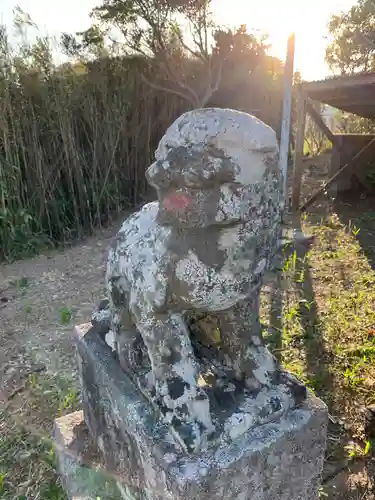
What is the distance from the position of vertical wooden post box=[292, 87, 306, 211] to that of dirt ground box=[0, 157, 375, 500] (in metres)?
0.86

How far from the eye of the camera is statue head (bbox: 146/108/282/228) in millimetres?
807

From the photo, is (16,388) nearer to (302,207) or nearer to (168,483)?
(168,483)

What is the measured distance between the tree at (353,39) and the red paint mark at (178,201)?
1022cm

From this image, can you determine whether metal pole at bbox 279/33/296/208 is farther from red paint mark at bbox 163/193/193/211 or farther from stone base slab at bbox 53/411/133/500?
red paint mark at bbox 163/193/193/211

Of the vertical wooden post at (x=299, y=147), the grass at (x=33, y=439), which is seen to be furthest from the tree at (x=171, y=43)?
the grass at (x=33, y=439)

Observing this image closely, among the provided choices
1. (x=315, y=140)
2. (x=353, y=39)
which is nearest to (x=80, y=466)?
(x=315, y=140)

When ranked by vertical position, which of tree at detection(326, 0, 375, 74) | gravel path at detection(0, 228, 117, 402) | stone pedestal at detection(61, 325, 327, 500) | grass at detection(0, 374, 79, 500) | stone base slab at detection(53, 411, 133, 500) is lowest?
grass at detection(0, 374, 79, 500)

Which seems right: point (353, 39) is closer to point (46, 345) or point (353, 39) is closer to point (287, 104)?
point (287, 104)

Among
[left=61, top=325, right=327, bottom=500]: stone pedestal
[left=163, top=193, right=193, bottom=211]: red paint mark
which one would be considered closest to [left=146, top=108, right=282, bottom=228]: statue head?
[left=163, top=193, right=193, bottom=211]: red paint mark

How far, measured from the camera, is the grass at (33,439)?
1565 millimetres

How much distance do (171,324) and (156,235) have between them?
0.19m

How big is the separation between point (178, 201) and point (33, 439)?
1.39 m

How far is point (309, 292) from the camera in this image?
9.77 feet

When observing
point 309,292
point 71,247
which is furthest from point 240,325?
point 71,247
